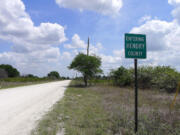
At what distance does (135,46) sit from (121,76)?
23.2 meters

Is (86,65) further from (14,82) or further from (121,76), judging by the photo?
(14,82)

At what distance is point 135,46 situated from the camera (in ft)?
15.0

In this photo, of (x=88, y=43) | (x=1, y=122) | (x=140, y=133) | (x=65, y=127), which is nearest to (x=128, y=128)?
(x=140, y=133)

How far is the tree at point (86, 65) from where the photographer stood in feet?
90.5

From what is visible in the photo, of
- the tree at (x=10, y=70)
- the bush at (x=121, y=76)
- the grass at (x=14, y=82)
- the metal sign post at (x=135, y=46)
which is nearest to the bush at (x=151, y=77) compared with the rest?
the bush at (x=121, y=76)

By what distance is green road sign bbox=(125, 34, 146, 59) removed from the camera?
14.9 ft

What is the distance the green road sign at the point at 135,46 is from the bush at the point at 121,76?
21.5 m

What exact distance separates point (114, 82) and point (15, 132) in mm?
25458

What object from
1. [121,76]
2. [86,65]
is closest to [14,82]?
[86,65]

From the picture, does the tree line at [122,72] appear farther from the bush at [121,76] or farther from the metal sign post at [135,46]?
the metal sign post at [135,46]

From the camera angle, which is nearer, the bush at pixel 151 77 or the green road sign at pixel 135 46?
the green road sign at pixel 135 46

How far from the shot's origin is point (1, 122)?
236 inches

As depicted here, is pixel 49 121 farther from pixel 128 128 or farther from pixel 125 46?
pixel 125 46

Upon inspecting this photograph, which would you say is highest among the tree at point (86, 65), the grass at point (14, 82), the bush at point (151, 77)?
the tree at point (86, 65)
